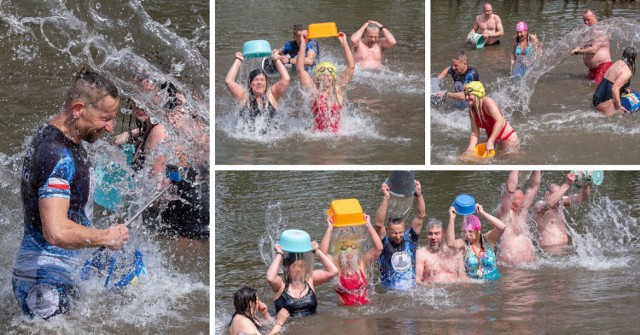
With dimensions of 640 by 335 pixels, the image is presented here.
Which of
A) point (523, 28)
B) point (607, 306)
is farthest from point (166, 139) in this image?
point (523, 28)

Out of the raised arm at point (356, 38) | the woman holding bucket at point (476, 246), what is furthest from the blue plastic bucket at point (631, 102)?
the raised arm at point (356, 38)

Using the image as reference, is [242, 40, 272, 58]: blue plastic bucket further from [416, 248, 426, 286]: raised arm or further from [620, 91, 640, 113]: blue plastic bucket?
[620, 91, 640, 113]: blue plastic bucket

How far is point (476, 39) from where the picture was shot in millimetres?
11570

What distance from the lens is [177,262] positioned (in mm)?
6754

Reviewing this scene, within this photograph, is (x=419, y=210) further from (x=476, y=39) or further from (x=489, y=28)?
(x=489, y=28)

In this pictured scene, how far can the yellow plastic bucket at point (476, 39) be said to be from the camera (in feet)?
37.9

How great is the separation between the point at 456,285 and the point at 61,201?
3086 millimetres

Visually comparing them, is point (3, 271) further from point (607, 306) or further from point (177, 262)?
point (607, 306)

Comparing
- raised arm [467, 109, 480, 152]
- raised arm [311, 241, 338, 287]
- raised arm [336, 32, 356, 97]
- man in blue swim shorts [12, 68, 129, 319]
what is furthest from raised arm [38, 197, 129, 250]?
raised arm [467, 109, 480, 152]

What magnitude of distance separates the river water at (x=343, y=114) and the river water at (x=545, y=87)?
242 mm

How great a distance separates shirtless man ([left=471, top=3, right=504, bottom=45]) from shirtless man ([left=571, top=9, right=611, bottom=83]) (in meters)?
1.66

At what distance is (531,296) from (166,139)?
8.62 feet

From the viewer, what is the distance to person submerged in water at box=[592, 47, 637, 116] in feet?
28.8

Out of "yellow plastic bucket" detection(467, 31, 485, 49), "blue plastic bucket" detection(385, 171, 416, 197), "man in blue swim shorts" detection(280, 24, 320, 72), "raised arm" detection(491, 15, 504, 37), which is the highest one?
"raised arm" detection(491, 15, 504, 37)
